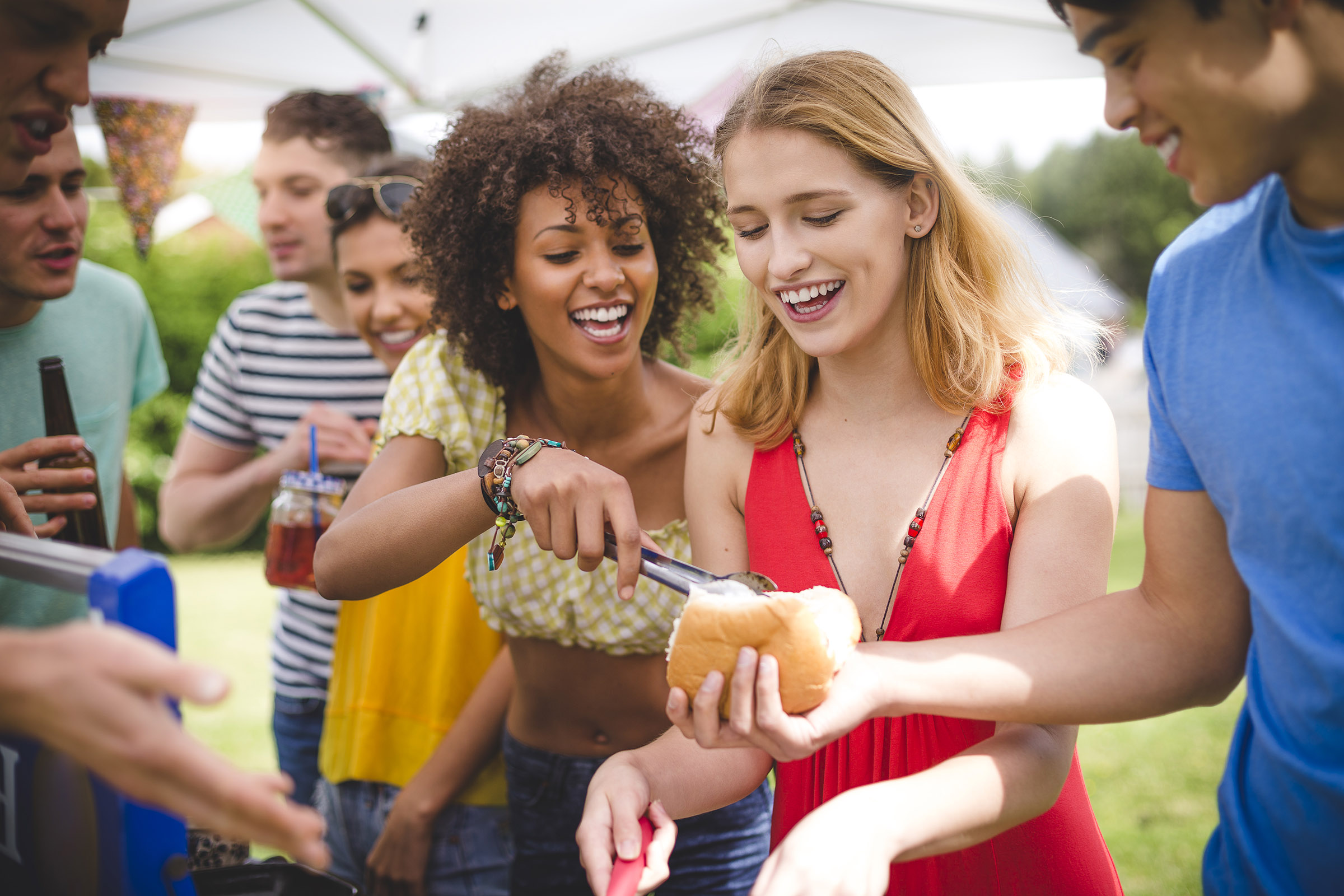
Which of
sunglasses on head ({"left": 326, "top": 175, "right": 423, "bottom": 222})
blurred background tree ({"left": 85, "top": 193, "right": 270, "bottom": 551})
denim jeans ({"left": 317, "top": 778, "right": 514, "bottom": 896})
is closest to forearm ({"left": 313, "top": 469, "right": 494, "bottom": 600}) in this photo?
denim jeans ({"left": 317, "top": 778, "right": 514, "bottom": 896})

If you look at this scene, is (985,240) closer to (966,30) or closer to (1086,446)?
(1086,446)

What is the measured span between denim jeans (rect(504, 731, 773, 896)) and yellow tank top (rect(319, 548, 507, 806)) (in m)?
0.30

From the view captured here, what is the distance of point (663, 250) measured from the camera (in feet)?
9.23

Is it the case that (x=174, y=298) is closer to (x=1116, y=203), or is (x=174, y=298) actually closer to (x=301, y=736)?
(x=301, y=736)

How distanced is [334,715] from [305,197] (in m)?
2.18

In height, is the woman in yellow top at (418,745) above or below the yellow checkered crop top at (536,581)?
below

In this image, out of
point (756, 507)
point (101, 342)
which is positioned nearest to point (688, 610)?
point (756, 507)

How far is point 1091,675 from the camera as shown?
151 cm

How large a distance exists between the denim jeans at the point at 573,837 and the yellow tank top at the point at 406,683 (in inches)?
12.0

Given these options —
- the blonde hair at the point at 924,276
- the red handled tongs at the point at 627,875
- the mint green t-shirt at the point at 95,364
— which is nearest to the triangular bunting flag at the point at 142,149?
the mint green t-shirt at the point at 95,364

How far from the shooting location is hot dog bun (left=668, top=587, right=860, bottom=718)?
56.9 inches

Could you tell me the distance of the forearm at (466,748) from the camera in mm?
2727

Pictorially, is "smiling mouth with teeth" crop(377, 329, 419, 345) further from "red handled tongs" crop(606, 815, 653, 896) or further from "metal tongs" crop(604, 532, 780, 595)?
"red handled tongs" crop(606, 815, 653, 896)

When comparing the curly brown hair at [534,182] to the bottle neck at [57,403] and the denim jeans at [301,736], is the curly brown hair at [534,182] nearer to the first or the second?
the bottle neck at [57,403]
